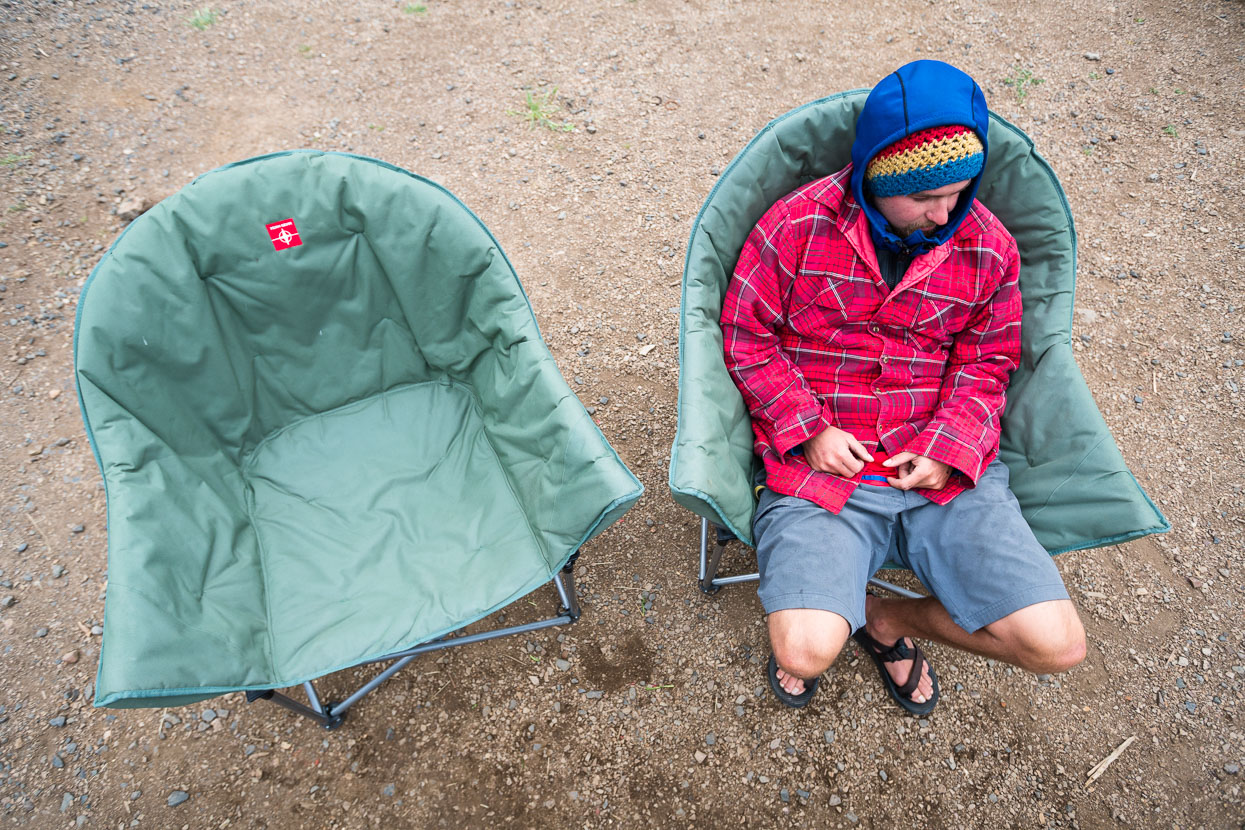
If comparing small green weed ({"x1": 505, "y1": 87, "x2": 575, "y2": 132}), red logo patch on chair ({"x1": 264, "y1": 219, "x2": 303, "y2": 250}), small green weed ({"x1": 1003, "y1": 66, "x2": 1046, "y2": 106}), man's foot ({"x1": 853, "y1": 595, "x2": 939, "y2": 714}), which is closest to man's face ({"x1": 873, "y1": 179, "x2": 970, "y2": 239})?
man's foot ({"x1": 853, "y1": 595, "x2": 939, "y2": 714})

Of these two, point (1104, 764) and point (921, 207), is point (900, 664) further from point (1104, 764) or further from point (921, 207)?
point (921, 207)

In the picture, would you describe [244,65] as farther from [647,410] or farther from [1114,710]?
[1114,710]

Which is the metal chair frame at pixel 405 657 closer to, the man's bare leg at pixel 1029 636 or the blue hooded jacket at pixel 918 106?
the man's bare leg at pixel 1029 636

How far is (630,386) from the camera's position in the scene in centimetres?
270

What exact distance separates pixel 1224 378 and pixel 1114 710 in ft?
5.11

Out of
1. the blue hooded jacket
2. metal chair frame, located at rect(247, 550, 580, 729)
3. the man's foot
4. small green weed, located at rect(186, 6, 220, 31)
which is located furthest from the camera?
small green weed, located at rect(186, 6, 220, 31)

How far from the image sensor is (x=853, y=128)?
6.13 ft

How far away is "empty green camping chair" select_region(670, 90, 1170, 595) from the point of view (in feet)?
5.21

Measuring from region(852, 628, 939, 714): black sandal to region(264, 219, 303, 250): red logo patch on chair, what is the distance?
2.11 meters

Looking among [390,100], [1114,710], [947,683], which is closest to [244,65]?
[390,100]

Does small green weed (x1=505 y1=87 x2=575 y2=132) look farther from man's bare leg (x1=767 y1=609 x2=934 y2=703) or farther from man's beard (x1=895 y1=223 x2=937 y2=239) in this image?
man's bare leg (x1=767 y1=609 x2=934 y2=703)

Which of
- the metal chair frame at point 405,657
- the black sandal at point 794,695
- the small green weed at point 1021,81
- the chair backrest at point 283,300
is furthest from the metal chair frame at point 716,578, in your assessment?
the small green weed at point 1021,81

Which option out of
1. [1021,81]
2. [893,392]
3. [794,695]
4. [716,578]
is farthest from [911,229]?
[1021,81]

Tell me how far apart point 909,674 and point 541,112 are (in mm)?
3211
